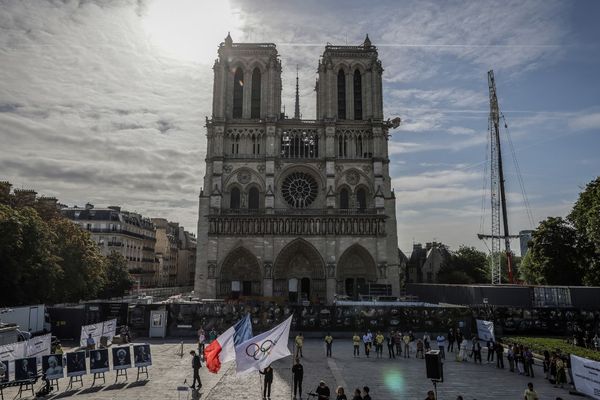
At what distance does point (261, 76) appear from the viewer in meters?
54.6

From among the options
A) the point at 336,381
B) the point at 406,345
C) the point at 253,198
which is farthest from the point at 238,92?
the point at 336,381

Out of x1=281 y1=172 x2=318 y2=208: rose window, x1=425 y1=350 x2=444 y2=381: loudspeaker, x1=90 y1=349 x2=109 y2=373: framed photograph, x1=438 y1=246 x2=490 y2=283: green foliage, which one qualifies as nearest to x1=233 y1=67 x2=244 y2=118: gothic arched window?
x1=281 y1=172 x2=318 y2=208: rose window

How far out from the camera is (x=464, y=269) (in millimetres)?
66688

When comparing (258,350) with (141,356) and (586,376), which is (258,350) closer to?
(141,356)

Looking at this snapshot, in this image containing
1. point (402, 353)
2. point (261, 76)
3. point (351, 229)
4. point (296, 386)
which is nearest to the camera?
point (296, 386)

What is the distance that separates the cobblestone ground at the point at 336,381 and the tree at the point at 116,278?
3113cm

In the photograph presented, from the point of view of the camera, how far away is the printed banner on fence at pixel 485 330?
2500 cm

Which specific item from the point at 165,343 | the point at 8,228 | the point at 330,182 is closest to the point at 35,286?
the point at 8,228

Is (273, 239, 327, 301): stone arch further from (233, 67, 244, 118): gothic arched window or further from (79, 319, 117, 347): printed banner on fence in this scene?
(79, 319, 117, 347): printed banner on fence

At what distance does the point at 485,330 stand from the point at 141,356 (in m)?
19.1

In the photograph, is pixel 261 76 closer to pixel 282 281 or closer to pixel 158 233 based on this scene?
pixel 282 281

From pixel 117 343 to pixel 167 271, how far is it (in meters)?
50.9

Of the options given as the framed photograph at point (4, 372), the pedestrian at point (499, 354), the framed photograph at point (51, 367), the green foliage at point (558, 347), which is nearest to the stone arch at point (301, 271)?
the green foliage at point (558, 347)

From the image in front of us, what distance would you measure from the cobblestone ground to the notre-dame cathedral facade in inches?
1034
